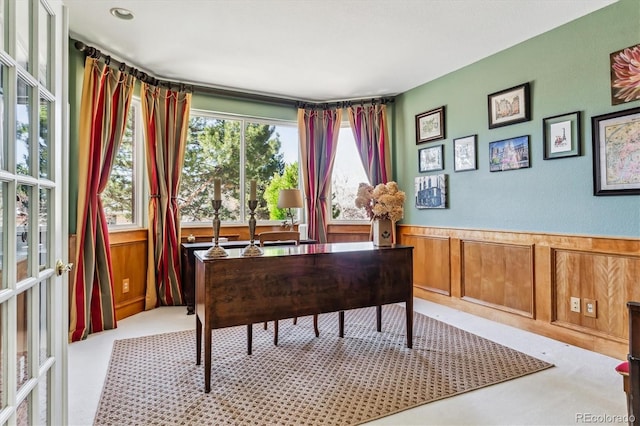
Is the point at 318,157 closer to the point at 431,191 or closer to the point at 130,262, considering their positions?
the point at 431,191

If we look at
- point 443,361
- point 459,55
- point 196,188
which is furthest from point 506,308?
point 196,188

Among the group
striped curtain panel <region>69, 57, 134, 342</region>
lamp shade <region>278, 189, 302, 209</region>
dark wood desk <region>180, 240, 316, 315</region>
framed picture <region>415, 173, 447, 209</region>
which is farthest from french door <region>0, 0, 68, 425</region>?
framed picture <region>415, 173, 447, 209</region>

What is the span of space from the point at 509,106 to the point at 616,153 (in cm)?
106

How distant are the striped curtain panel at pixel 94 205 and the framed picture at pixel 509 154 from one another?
3.74 metres

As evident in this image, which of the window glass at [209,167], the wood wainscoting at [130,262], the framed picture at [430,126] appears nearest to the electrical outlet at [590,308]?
the framed picture at [430,126]

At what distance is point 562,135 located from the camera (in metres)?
3.12

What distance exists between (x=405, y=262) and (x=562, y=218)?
1432 millimetres

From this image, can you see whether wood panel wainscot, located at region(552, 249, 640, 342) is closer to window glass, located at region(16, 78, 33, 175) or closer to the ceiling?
the ceiling

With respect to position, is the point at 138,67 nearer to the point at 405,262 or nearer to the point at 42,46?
the point at 42,46

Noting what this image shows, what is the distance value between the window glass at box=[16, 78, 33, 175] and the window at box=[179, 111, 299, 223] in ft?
10.9

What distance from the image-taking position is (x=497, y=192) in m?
3.71

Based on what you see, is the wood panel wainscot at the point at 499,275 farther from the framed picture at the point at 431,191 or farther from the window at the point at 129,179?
the window at the point at 129,179

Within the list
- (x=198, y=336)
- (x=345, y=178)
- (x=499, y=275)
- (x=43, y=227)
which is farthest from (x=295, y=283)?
(x=345, y=178)

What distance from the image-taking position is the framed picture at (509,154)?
3.43 meters
